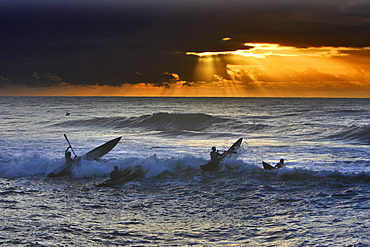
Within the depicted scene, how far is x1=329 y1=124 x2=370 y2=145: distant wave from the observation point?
105 feet

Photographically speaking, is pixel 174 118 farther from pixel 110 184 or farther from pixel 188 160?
pixel 110 184

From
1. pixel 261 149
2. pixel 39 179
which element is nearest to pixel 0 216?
pixel 39 179

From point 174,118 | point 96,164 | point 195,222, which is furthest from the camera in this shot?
point 174,118

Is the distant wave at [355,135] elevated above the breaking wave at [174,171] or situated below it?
above

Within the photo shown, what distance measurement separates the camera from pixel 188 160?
19.5 m

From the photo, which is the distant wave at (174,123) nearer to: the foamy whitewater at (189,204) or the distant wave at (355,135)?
the distant wave at (355,135)

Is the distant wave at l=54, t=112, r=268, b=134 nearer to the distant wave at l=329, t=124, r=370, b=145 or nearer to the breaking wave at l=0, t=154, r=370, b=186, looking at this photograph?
the distant wave at l=329, t=124, r=370, b=145

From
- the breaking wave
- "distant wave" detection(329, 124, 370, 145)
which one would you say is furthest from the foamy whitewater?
"distant wave" detection(329, 124, 370, 145)

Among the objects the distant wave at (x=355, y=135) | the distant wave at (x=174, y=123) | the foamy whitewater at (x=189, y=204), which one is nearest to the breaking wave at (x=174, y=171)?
the foamy whitewater at (x=189, y=204)

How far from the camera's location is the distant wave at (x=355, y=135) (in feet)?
105

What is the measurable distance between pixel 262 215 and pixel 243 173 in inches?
246

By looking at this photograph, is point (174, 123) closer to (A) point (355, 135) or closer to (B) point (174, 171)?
(A) point (355, 135)

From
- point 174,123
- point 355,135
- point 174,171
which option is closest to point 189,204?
point 174,171

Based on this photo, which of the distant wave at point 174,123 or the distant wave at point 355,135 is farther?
the distant wave at point 174,123
